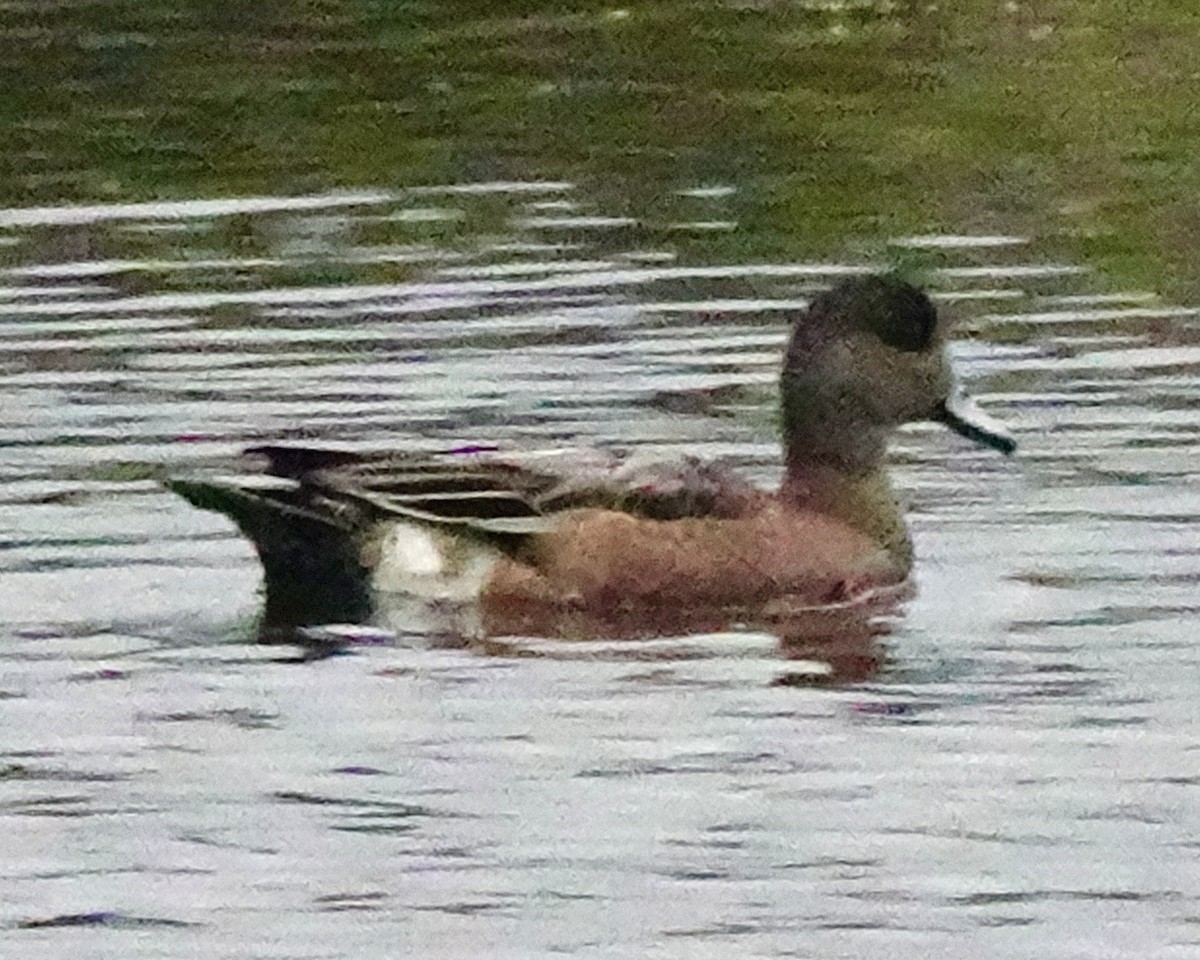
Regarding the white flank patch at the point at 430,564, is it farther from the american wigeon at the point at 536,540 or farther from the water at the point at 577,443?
the water at the point at 577,443

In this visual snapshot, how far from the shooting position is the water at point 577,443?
10.2 m

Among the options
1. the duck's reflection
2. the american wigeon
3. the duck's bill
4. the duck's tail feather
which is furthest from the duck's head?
the duck's tail feather

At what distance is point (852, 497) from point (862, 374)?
37 centimetres

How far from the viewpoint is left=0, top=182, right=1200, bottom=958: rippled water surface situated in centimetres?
1000

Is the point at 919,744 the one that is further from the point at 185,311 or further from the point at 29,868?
the point at 185,311

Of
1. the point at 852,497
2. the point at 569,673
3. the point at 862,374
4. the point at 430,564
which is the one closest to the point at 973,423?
the point at 862,374

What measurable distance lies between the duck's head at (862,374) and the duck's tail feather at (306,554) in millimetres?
1343

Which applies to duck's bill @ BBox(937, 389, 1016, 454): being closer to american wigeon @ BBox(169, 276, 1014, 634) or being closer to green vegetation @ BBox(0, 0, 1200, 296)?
american wigeon @ BBox(169, 276, 1014, 634)

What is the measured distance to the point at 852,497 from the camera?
13258 mm

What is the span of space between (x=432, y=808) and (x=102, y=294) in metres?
6.25

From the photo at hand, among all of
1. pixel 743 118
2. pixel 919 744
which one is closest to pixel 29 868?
pixel 919 744

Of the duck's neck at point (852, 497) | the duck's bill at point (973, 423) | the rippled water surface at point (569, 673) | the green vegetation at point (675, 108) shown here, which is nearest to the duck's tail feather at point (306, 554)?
the rippled water surface at point (569, 673)

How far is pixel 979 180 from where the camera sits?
61.1 feet

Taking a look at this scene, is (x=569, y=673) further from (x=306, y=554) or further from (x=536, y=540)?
(x=306, y=554)
